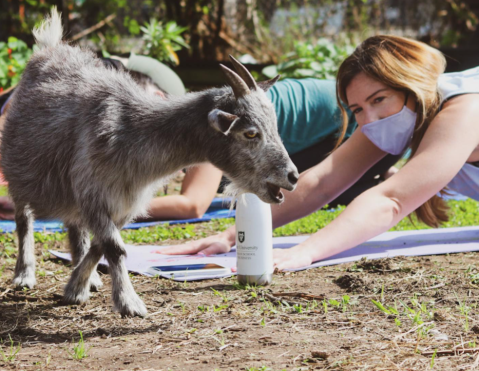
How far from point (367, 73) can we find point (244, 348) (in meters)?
2.24

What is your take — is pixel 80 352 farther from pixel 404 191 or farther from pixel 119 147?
pixel 404 191

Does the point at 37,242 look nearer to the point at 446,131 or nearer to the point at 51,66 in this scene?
the point at 51,66

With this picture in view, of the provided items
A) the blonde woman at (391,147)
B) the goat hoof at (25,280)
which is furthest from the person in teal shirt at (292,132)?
the goat hoof at (25,280)

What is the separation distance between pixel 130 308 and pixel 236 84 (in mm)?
1126

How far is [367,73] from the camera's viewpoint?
3939 millimetres

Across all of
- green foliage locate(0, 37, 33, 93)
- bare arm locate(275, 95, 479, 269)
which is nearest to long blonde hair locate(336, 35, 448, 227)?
bare arm locate(275, 95, 479, 269)

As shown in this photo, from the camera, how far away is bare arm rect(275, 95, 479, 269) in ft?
11.8

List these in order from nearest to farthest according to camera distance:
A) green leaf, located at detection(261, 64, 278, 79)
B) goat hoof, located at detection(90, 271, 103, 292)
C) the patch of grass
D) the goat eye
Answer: the goat eye < goat hoof, located at detection(90, 271, 103, 292) < the patch of grass < green leaf, located at detection(261, 64, 278, 79)

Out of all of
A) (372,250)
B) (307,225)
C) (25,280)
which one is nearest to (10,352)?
(25,280)

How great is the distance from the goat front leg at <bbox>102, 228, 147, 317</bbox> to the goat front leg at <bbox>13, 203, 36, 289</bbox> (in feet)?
3.21

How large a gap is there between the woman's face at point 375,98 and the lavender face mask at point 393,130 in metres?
0.03

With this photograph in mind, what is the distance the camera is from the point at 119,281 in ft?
9.18

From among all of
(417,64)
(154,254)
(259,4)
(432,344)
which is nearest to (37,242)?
(154,254)

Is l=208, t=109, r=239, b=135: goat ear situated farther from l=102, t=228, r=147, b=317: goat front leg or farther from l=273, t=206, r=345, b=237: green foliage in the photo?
l=273, t=206, r=345, b=237: green foliage
